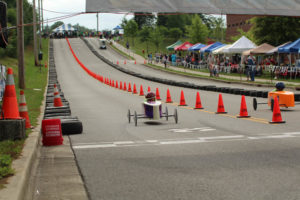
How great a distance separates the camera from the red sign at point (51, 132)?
10.8m

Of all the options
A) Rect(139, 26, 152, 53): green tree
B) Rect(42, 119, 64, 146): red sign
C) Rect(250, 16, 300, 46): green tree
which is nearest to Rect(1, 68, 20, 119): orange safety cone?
Rect(42, 119, 64, 146): red sign

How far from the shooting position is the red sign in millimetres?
10789

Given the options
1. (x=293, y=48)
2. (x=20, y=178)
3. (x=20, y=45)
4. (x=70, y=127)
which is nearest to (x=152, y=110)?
(x=70, y=127)

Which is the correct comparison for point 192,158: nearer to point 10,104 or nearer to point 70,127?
point 10,104

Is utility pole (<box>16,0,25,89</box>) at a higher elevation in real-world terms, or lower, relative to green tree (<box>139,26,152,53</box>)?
lower

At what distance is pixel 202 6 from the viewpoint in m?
14.0

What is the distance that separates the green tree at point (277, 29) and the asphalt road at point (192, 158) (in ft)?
121

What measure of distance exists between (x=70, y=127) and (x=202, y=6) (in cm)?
509

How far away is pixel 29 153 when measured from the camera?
8.09 meters

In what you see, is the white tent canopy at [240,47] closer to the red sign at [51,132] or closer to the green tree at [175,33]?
the red sign at [51,132]

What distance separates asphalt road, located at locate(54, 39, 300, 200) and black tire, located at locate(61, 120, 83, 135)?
11.1 inches

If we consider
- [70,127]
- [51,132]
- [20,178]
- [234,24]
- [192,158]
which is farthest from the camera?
[234,24]

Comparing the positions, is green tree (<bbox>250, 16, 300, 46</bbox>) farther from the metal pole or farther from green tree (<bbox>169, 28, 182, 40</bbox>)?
green tree (<bbox>169, 28, 182, 40</bbox>)

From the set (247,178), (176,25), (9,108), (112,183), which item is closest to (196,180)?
(247,178)
